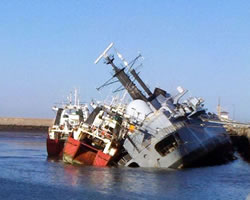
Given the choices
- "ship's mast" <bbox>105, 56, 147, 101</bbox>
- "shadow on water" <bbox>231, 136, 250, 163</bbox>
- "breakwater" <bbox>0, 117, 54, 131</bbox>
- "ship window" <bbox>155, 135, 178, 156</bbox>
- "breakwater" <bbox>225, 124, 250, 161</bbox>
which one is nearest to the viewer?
"ship window" <bbox>155, 135, 178, 156</bbox>

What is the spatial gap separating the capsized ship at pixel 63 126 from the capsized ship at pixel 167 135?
646 centimetres

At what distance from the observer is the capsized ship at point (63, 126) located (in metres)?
49.1

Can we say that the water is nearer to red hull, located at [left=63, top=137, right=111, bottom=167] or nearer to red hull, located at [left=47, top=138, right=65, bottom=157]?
red hull, located at [left=63, top=137, right=111, bottom=167]

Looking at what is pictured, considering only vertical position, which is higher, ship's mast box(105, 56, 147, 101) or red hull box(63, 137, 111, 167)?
ship's mast box(105, 56, 147, 101)

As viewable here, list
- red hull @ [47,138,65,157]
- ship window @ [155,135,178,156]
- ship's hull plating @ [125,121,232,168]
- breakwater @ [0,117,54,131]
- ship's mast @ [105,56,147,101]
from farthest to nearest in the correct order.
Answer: breakwater @ [0,117,54,131], red hull @ [47,138,65,157], ship's mast @ [105,56,147,101], ship window @ [155,135,178,156], ship's hull plating @ [125,121,232,168]

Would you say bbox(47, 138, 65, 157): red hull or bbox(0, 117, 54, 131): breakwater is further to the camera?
bbox(0, 117, 54, 131): breakwater

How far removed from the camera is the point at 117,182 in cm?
3177

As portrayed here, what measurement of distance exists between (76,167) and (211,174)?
8.97 meters

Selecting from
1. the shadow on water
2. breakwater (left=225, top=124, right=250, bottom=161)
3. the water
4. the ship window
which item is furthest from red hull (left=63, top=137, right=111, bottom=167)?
breakwater (left=225, top=124, right=250, bottom=161)

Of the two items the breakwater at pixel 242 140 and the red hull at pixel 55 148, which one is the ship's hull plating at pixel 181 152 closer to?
the red hull at pixel 55 148

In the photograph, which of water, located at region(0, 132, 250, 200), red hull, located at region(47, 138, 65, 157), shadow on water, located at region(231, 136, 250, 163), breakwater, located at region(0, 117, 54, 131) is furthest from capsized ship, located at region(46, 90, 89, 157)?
breakwater, located at region(0, 117, 54, 131)

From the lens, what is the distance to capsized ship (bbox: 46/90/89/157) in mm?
49144

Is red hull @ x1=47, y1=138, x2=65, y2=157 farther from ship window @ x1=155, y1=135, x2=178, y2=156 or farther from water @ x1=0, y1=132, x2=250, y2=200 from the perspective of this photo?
ship window @ x1=155, y1=135, x2=178, y2=156

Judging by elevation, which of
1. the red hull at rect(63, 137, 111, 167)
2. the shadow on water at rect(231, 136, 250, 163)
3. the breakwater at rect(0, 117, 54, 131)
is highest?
the red hull at rect(63, 137, 111, 167)
